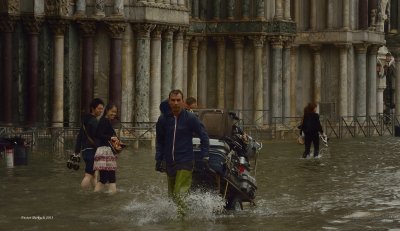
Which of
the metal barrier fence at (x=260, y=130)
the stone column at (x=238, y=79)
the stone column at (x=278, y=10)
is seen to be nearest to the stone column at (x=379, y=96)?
the metal barrier fence at (x=260, y=130)

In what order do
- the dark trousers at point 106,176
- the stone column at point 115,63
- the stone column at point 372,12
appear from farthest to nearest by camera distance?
the stone column at point 372,12
the stone column at point 115,63
the dark trousers at point 106,176

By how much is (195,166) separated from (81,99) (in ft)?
71.0

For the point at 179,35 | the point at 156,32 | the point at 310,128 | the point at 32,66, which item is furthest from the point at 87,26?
the point at 310,128

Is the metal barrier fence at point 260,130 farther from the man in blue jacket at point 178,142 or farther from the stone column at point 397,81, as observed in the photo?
the man in blue jacket at point 178,142

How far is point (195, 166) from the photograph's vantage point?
18.9 meters

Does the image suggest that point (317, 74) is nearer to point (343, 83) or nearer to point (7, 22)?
point (343, 83)

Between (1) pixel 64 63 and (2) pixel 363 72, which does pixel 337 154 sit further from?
(2) pixel 363 72

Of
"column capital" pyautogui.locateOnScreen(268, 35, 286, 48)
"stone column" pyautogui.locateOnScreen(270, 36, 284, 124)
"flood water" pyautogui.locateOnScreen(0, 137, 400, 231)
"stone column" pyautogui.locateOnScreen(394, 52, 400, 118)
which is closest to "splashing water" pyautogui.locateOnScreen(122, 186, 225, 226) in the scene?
"flood water" pyautogui.locateOnScreen(0, 137, 400, 231)

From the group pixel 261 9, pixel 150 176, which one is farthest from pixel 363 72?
pixel 150 176

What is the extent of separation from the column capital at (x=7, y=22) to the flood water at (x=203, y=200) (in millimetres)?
5028

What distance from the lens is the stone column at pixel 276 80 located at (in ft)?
173

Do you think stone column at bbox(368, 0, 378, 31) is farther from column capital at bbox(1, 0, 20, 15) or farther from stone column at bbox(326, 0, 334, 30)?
column capital at bbox(1, 0, 20, 15)

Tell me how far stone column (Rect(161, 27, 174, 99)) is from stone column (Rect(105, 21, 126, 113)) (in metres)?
2.49

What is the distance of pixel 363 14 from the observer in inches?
2366
